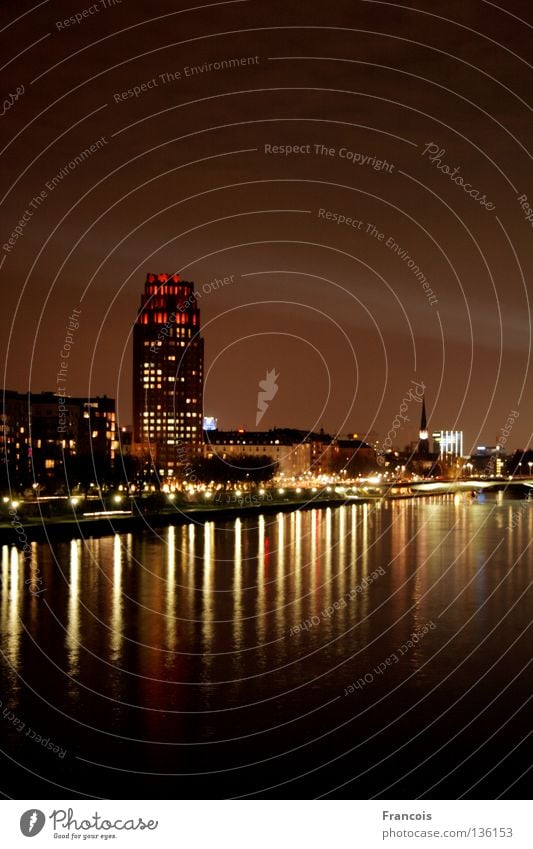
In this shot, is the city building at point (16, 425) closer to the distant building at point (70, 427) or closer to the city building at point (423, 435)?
the distant building at point (70, 427)

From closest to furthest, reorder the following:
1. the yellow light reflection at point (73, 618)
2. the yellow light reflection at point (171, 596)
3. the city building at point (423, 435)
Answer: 1. the yellow light reflection at point (73, 618)
2. the yellow light reflection at point (171, 596)
3. the city building at point (423, 435)

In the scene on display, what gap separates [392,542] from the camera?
123 ft

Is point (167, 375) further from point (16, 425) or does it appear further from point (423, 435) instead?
point (423, 435)

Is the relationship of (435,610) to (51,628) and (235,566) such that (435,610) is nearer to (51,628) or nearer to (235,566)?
(51,628)

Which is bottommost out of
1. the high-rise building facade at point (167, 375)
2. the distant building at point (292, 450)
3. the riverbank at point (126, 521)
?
the riverbank at point (126, 521)

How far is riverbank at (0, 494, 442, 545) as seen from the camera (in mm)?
35287

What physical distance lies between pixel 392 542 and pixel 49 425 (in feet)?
234

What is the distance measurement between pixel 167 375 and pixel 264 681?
11994 cm

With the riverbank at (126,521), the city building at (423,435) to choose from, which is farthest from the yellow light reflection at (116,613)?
the city building at (423,435)

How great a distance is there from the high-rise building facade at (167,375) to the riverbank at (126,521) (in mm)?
63381

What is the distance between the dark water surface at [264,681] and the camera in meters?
9.62

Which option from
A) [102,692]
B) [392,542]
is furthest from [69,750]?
[392,542]

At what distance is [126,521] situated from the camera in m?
43.0

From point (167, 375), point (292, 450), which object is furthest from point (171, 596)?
point (292, 450)
